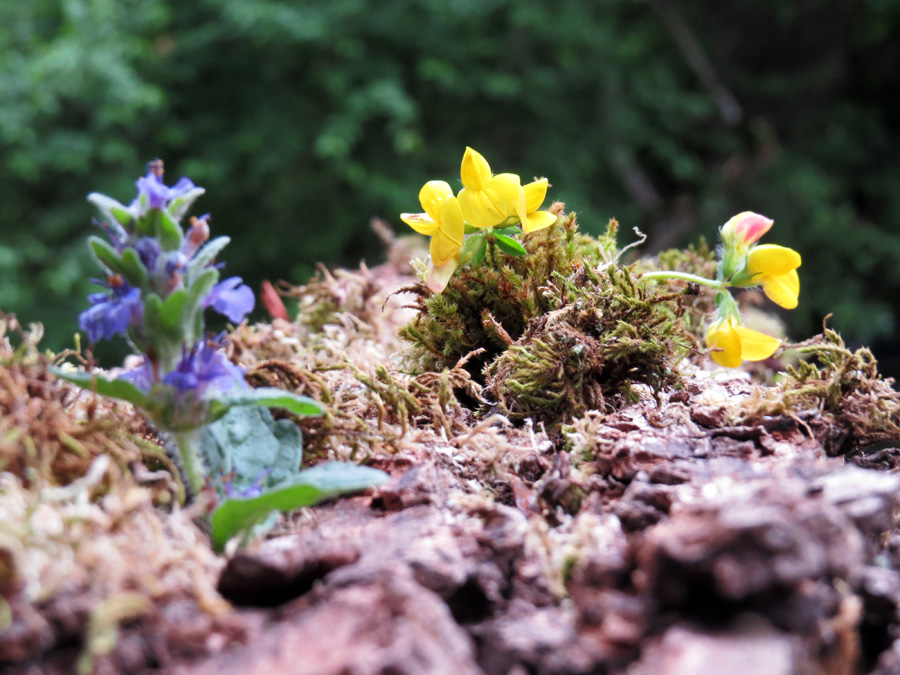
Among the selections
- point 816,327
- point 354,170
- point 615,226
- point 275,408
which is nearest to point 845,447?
point 615,226

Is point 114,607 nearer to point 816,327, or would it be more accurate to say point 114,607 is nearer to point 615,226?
point 615,226

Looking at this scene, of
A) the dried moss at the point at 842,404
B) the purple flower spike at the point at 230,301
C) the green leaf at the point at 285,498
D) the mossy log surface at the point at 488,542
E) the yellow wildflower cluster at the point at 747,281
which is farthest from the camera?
the yellow wildflower cluster at the point at 747,281

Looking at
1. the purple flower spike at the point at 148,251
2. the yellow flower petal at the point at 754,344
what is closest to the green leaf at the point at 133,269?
the purple flower spike at the point at 148,251

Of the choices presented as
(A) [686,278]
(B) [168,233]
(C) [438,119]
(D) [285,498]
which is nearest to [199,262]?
(B) [168,233]

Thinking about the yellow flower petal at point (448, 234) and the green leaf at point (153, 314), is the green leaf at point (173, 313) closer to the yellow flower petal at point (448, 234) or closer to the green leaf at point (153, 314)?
the green leaf at point (153, 314)

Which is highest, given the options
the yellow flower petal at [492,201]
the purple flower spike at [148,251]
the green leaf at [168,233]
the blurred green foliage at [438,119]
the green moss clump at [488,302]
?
the blurred green foliage at [438,119]

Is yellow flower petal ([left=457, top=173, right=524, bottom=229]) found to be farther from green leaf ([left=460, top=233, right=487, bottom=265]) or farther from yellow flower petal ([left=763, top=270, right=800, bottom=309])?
yellow flower petal ([left=763, top=270, right=800, bottom=309])
